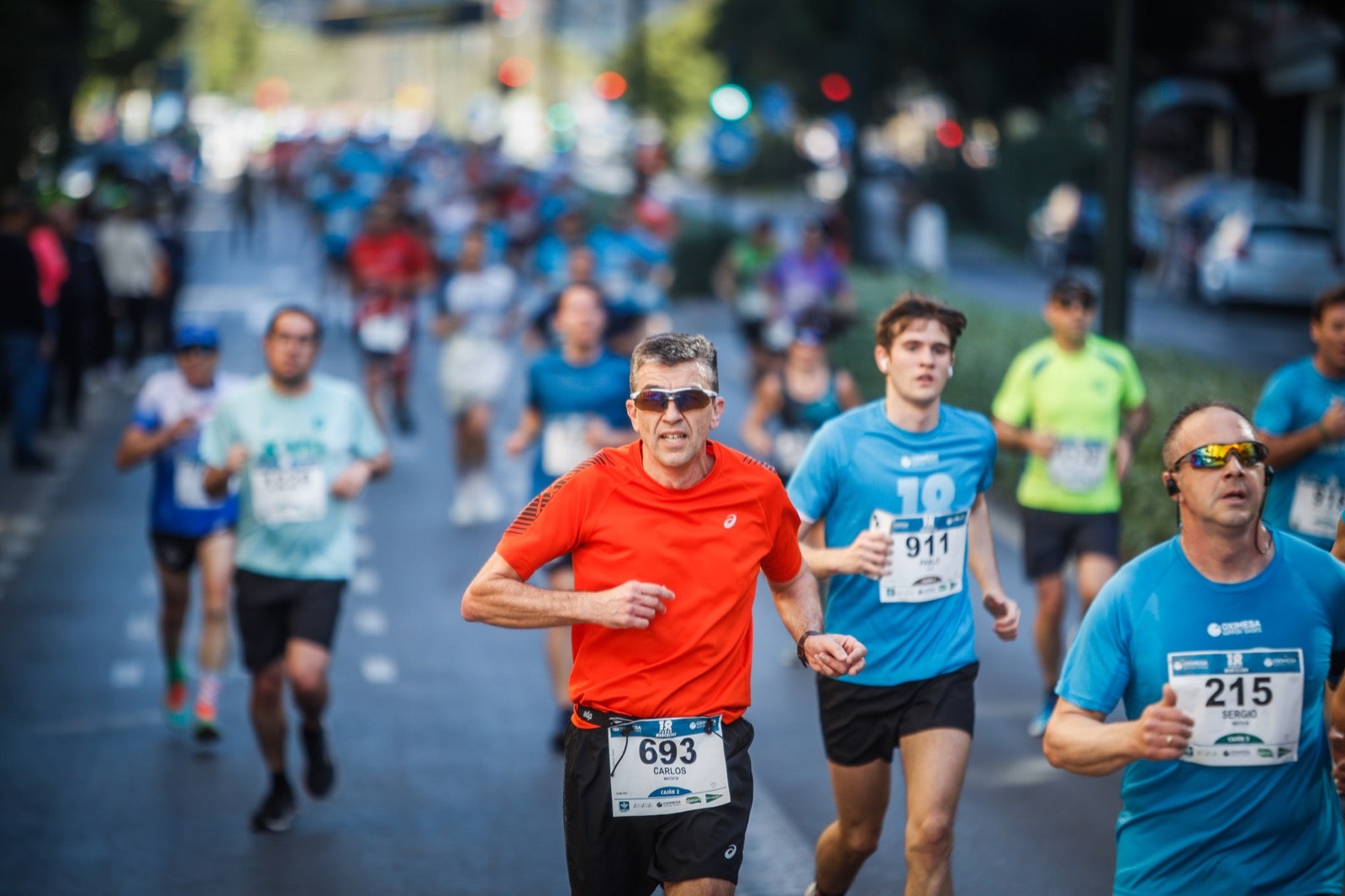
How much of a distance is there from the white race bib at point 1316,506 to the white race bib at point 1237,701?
3.05 meters

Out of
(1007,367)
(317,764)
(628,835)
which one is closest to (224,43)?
(1007,367)

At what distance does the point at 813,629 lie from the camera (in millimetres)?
4738

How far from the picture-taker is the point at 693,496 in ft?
14.9

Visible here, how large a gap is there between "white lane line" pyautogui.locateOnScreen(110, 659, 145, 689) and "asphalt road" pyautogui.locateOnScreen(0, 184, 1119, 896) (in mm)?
22

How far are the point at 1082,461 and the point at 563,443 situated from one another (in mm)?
2329

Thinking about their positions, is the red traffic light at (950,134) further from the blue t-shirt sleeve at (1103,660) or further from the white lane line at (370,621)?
the blue t-shirt sleeve at (1103,660)

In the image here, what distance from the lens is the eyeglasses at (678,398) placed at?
441cm

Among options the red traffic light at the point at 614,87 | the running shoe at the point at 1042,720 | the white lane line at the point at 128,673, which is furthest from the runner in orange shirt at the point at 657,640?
the red traffic light at the point at 614,87

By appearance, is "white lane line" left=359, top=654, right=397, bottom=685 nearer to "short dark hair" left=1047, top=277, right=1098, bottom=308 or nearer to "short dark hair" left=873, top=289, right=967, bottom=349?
"short dark hair" left=1047, top=277, right=1098, bottom=308

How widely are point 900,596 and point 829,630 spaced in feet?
0.90

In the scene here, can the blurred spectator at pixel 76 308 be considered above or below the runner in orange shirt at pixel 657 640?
above

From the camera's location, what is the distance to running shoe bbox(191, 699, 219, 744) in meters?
8.16

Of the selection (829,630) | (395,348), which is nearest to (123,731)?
(829,630)

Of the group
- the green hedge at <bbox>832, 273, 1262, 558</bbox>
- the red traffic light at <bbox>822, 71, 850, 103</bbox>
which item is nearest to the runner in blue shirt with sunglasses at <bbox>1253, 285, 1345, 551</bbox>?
the green hedge at <bbox>832, 273, 1262, 558</bbox>
